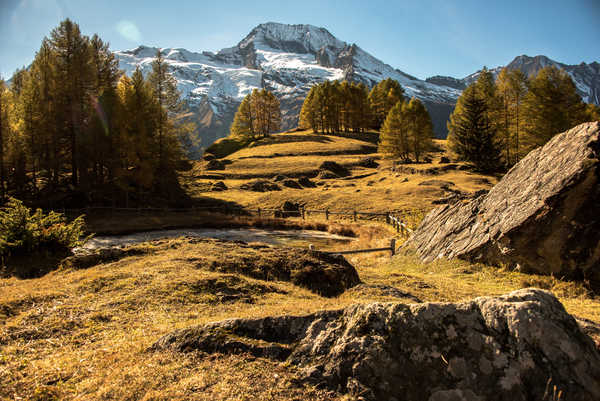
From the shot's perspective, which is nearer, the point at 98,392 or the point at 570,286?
the point at 98,392

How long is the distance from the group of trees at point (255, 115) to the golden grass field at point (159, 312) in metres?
85.1

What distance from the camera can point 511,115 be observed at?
155 feet

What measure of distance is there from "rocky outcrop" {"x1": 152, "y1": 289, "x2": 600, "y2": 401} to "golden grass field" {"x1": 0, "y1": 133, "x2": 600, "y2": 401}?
26 cm

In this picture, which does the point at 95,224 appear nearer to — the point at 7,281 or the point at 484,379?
the point at 7,281

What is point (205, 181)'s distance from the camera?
186 ft

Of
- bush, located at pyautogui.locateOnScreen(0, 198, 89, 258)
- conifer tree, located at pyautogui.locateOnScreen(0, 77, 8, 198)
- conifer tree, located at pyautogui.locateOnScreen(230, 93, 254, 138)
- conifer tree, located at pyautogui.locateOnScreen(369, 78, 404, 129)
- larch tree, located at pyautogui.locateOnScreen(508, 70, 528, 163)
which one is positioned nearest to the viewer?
bush, located at pyautogui.locateOnScreen(0, 198, 89, 258)

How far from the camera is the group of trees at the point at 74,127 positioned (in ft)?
119

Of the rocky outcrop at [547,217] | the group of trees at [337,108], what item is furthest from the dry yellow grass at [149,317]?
the group of trees at [337,108]

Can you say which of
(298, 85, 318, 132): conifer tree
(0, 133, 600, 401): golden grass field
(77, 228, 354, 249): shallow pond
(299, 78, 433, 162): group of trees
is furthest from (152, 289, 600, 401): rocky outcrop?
(298, 85, 318, 132): conifer tree

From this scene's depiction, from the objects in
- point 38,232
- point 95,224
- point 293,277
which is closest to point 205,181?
point 95,224

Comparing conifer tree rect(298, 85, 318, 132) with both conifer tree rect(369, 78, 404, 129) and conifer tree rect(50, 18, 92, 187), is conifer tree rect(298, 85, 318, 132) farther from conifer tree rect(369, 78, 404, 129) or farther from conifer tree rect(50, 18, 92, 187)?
conifer tree rect(50, 18, 92, 187)

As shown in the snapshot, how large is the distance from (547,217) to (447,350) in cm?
877

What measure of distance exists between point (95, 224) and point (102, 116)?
14.0m

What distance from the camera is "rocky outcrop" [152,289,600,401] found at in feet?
10.7
